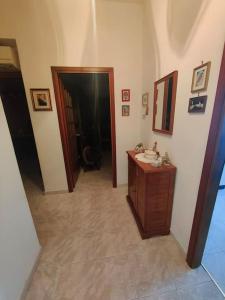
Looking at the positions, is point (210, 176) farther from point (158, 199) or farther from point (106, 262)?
point (106, 262)

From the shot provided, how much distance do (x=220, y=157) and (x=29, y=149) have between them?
16.9ft

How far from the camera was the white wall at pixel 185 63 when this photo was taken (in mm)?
944

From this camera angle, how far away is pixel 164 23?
4.85 ft

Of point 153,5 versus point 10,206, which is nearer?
point 10,206

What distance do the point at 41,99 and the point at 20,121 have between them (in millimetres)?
3161

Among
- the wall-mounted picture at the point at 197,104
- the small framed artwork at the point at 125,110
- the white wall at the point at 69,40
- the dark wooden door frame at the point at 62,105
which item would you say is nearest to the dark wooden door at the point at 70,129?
the dark wooden door frame at the point at 62,105

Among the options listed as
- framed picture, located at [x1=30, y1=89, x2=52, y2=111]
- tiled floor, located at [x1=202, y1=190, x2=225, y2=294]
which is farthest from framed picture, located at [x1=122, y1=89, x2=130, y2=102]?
tiled floor, located at [x1=202, y1=190, x2=225, y2=294]

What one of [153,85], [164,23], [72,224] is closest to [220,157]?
[153,85]

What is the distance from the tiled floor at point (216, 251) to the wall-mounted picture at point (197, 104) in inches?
54.1

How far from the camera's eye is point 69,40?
1938 mm

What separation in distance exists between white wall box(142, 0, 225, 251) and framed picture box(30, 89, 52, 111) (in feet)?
4.99

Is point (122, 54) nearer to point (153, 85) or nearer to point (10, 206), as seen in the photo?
point (153, 85)

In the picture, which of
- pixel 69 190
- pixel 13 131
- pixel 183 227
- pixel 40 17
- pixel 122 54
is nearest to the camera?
pixel 183 227

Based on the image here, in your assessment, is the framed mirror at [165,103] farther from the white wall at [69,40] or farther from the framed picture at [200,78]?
the white wall at [69,40]
